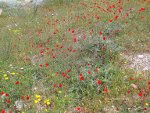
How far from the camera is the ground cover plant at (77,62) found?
19.7ft

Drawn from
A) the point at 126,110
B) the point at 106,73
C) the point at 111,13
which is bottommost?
the point at 126,110

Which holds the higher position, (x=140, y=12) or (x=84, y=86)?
(x=140, y=12)

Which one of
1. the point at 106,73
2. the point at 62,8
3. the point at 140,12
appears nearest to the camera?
the point at 106,73

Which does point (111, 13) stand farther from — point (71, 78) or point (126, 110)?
point (126, 110)

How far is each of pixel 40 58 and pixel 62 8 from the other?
4621 millimetres

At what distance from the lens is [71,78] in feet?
21.7

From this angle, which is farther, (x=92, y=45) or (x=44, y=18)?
(x=44, y=18)

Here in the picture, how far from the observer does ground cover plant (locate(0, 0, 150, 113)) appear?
600 cm

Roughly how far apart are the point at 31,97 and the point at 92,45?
226 centimetres

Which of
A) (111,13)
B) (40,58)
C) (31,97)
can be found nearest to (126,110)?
(31,97)

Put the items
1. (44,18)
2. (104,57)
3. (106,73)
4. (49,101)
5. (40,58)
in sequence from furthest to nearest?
(44,18), (40,58), (104,57), (106,73), (49,101)

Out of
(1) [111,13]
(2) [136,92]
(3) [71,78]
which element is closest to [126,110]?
(2) [136,92]

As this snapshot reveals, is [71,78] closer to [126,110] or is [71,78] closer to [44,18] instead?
[126,110]

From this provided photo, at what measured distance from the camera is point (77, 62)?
7.17m
